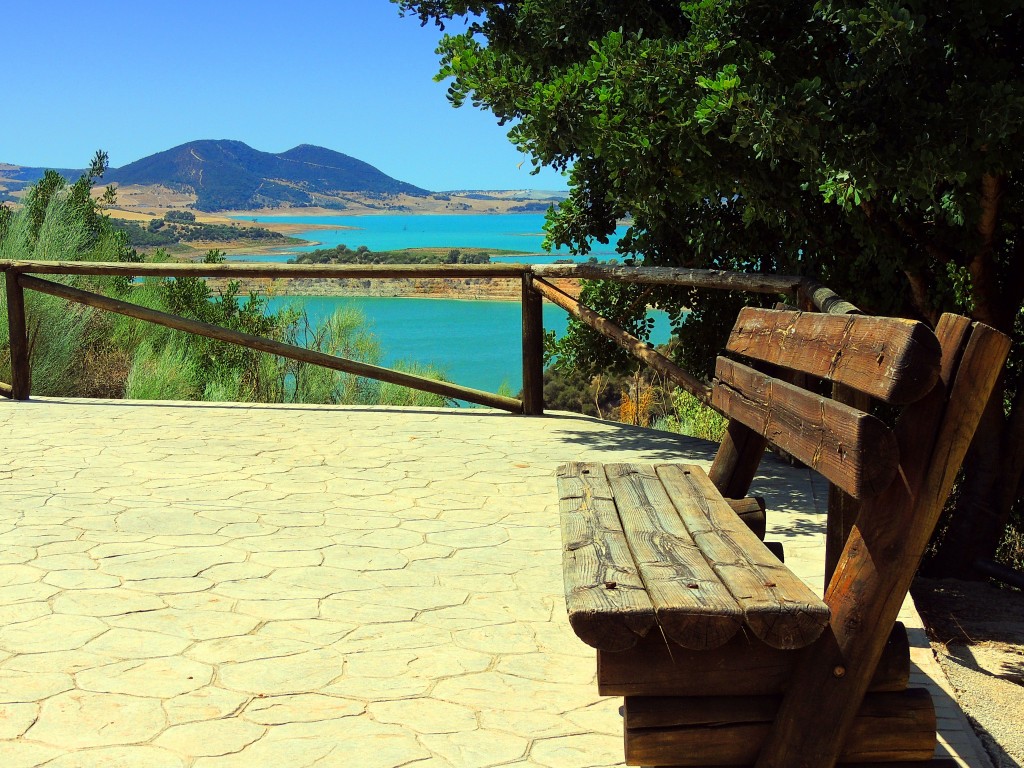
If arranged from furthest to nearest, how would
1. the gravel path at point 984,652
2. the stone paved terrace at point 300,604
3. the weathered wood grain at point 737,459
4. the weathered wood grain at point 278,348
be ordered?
the weathered wood grain at point 278,348 → the weathered wood grain at point 737,459 → the gravel path at point 984,652 → the stone paved terrace at point 300,604

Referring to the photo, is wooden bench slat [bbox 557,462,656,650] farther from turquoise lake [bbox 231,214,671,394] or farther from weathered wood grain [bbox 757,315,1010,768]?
turquoise lake [bbox 231,214,671,394]

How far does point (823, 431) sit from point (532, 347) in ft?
17.1

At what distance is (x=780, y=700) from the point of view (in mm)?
2109

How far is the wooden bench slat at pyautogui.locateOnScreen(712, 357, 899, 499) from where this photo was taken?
192 centimetres

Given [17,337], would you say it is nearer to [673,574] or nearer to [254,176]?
[673,574]

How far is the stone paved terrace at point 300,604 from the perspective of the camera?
8.54 ft

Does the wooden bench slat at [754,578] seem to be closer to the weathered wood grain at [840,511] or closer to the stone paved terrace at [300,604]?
the weathered wood grain at [840,511]

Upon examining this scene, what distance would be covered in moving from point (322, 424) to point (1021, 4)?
476cm

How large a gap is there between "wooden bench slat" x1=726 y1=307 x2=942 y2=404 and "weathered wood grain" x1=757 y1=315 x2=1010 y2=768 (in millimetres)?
69

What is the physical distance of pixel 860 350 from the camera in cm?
212

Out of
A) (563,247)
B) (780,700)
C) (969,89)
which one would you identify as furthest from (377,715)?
(563,247)

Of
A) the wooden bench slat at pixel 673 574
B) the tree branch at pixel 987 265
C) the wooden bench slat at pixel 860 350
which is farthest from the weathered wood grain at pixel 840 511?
the tree branch at pixel 987 265

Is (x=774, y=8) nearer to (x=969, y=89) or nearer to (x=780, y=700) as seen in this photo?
(x=969, y=89)

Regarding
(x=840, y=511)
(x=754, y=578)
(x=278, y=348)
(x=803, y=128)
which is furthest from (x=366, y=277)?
(x=754, y=578)
